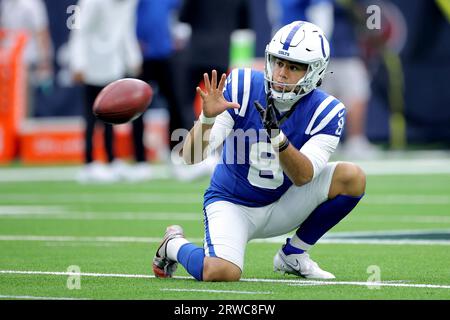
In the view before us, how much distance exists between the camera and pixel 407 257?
6.86 m

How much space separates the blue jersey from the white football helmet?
0.35ft

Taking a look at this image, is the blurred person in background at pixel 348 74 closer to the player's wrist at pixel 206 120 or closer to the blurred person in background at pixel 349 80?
the blurred person in background at pixel 349 80

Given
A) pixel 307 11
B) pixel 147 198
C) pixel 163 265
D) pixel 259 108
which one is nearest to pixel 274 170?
pixel 259 108

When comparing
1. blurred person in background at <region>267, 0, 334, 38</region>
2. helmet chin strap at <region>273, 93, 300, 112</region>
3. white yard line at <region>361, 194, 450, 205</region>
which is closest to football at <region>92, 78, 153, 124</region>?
helmet chin strap at <region>273, 93, 300, 112</region>

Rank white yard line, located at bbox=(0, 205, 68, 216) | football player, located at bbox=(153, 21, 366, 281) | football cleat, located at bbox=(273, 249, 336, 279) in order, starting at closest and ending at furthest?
football player, located at bbox=(153, 21, 366, 281)
football cleat, located at bbox=(273, 249, 336, 279)
white yard line, located at bbox=(0, 205, 68, 216)

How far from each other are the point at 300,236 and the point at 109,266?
1078mm

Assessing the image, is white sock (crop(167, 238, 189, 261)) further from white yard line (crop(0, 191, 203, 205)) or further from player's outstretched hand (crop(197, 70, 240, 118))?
white yard line (crop(0, 191, 203, 205))

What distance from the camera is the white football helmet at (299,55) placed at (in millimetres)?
5977

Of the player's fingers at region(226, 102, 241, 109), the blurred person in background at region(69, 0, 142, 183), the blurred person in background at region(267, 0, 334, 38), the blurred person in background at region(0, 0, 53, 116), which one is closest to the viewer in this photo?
the player's fingers at region(226, 102, 241, 109)

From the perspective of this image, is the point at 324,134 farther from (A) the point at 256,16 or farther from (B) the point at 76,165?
(A) the point at 256,16

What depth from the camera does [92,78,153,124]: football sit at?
640cm

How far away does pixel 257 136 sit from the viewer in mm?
6148

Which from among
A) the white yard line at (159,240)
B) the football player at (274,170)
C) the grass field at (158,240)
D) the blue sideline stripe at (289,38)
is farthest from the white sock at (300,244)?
the white yard line at (159,240)
